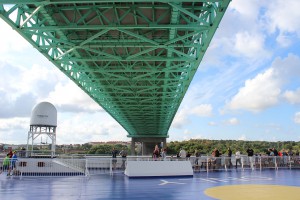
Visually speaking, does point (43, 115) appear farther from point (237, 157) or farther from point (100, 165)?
point (237, 157)

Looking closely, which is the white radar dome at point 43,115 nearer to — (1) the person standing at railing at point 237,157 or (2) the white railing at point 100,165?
(2) the white railing at point 100,165

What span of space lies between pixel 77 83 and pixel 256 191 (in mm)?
21225

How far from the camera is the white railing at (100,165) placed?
63.9ft

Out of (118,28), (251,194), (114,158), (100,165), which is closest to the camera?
(251,194)

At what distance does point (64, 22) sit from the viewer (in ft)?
53.1

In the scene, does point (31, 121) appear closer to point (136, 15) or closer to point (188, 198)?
point (136, 15)

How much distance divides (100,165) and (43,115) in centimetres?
810

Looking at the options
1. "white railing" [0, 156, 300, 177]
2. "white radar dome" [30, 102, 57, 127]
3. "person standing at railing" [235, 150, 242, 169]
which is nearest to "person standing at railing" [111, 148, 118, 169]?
"white railing" [0, 156, 300, 177]

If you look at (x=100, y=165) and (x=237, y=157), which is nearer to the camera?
(x=100, y=165)

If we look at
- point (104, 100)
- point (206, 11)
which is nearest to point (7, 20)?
point (206, 11)

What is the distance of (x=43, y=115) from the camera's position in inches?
1006

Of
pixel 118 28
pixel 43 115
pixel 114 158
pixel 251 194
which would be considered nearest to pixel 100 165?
pixel 114 158

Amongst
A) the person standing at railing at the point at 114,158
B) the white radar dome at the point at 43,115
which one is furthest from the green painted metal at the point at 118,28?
the person standing at railing at the point at 114,158

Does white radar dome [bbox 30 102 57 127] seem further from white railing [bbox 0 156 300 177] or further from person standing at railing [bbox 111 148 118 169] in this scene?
person standing at railing [bbox 111 148 118 169]
